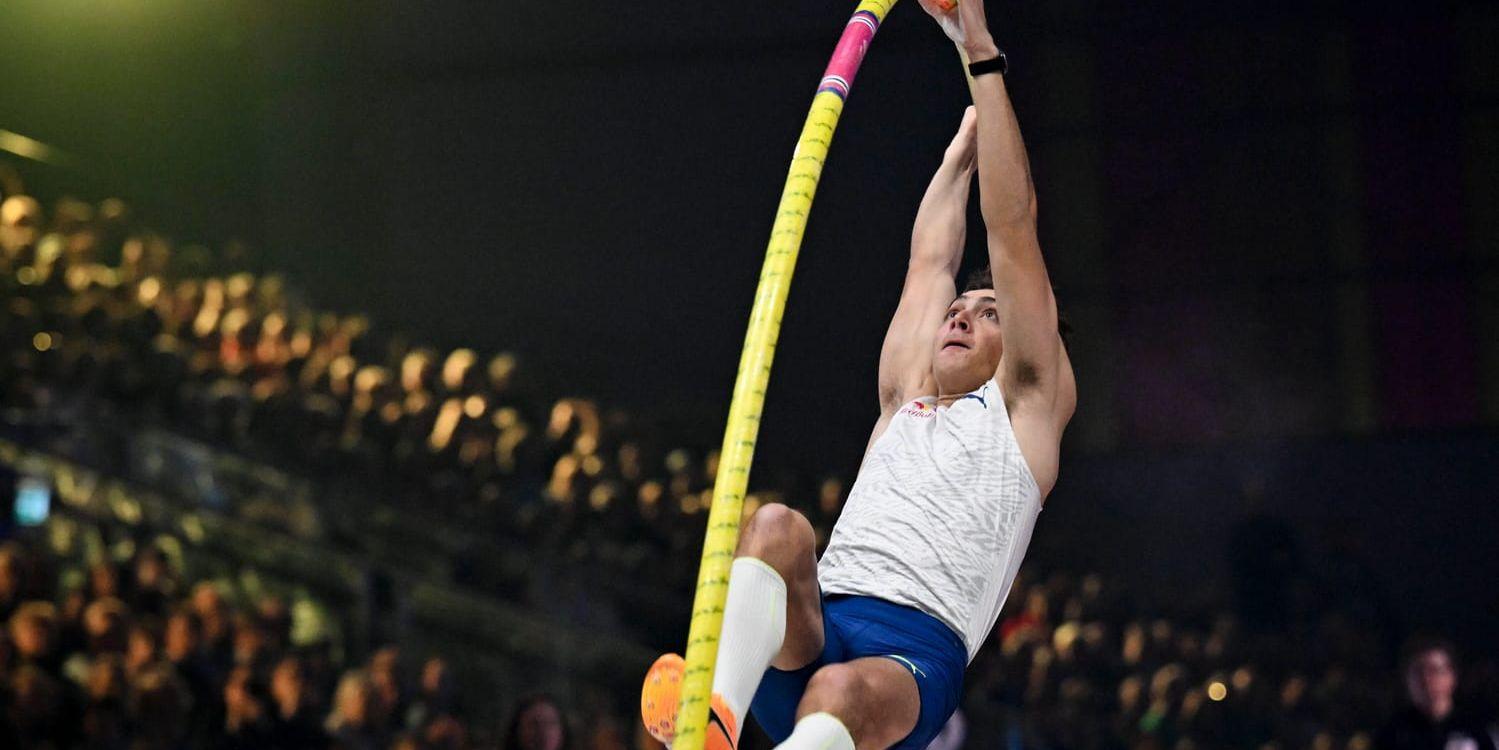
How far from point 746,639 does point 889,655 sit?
0.38 meters

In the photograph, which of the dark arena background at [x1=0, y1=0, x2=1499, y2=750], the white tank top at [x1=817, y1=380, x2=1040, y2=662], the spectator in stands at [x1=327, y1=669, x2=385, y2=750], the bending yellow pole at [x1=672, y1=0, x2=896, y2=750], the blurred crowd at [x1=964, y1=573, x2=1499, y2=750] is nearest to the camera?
the bending yellow pole at [x1=672, y1=0, x2=896, y2=750]

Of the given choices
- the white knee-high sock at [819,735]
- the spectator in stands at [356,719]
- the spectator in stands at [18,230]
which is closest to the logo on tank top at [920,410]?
the white knee-high sock at [819,735]

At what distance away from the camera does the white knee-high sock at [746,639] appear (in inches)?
117

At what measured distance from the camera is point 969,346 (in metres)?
3.65

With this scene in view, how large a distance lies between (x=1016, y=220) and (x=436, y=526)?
481 cm

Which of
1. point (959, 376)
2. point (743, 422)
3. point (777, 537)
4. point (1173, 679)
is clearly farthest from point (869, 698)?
point (1173, 679)

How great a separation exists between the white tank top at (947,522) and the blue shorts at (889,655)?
3cm

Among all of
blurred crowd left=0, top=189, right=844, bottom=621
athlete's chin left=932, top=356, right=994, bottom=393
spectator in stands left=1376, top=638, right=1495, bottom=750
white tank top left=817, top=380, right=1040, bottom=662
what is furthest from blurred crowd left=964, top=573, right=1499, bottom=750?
white tank top left=817, top=380, right=1040, bottom=662

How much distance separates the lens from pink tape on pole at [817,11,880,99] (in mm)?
3424

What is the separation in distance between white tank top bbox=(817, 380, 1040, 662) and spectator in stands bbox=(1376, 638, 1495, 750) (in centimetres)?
312

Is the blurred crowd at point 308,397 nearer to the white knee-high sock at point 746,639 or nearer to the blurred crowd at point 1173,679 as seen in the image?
the blurred crowd at point 1173,679

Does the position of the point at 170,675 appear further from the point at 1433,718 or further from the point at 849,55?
the point at 1433,718

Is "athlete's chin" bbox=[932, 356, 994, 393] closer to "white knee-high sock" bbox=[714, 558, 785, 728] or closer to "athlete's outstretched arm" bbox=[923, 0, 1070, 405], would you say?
"athlete's outstretched arm" bbox=[923, 0, 1070, 405]

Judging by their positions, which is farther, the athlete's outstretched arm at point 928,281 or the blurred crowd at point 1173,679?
the blurred crowd at point 1173,679
